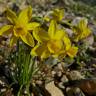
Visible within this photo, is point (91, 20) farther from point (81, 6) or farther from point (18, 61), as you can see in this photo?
point (18, 61)

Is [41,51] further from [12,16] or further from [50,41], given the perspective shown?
[12,16]

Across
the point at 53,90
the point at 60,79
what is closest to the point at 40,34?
the point at 53,90

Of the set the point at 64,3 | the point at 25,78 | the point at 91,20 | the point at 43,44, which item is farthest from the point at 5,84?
the point at 64,3

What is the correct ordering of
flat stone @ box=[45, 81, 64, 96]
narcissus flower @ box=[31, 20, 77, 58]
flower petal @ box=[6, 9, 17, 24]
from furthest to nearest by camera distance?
flat stone @ box=[45, 81, 64, 96] < flower petal @ box=[6, 9, 17, 24] < narcissus flower @ box=[31, 20, 77, 58]

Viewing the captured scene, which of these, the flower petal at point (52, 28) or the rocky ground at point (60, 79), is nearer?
the flower petal at point (52, 28)

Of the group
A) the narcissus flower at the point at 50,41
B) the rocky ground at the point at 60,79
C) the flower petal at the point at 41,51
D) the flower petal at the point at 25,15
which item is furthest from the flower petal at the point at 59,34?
the rocky ground at the point at 60,79

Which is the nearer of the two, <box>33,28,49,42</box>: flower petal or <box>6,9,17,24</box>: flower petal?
<box>33,28,49,42</box>: flower petal

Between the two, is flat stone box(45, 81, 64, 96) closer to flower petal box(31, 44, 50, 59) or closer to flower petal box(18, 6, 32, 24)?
flower petal box(31, 44, 50, 59)

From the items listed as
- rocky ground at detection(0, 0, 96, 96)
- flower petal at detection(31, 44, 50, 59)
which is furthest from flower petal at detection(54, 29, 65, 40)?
rocky ground at detection(0, 0, 96, 96)

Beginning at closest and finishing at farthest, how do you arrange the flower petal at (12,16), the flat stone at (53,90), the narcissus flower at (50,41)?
the narcissus flower at (50,41), the flower petal at (12,16), the flat stone at (53,90)

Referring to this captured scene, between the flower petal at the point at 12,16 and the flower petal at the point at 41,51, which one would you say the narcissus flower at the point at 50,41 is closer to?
the flower petal at the point at 41,51

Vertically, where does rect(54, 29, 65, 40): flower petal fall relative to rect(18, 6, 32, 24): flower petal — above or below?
below
